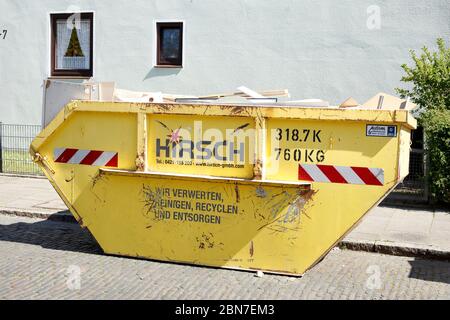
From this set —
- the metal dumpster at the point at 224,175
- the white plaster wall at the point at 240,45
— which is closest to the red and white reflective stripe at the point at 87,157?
the metal dumpster at the point at 224,175

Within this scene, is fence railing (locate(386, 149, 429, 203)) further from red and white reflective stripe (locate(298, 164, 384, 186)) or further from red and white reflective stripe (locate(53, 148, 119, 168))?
red and white reflective stripe (locate(53, 148, 119, 168))

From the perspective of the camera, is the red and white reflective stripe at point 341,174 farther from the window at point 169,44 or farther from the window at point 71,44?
the window at point 71,44

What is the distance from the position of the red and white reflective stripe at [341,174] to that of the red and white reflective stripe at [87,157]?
6.83ft

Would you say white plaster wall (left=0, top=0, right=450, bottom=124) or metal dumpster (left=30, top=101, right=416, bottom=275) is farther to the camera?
white plaster wall (left=0, top=0, right=450, bottom=124)

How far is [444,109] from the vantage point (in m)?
9.82

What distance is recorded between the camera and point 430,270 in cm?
664

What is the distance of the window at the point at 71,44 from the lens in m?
14.8

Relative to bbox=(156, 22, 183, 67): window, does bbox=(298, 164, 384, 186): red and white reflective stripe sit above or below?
Answer: below

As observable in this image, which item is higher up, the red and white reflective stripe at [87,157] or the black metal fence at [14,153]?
the red and white reflective stripe at [87,157]

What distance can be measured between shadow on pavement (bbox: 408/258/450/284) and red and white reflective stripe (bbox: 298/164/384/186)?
1.29 metres

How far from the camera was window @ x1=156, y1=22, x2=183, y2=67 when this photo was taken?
1398 cm

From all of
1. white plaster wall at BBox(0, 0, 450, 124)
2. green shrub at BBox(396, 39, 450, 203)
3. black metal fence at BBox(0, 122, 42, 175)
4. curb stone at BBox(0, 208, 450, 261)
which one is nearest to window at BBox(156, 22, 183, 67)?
white plaster wall at BBox(0, 0, 450, 124)

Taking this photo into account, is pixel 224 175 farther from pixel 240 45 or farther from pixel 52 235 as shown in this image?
pixel 240 45
